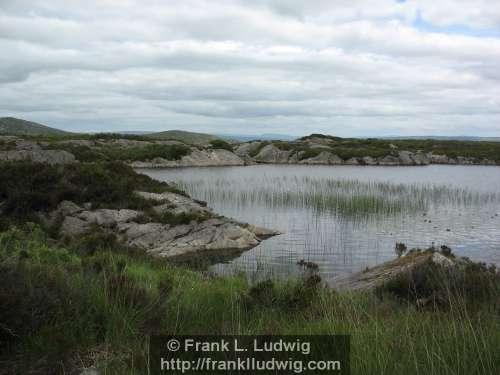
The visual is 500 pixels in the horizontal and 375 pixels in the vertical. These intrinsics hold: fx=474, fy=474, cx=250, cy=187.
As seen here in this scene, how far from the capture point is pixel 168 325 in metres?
6.23

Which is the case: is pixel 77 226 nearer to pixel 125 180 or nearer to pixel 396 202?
pixel 125 180

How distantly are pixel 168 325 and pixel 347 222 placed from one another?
20.7 metres

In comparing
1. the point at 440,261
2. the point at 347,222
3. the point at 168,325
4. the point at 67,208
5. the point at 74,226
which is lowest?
the point at 347,222

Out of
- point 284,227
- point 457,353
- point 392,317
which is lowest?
point 284,227

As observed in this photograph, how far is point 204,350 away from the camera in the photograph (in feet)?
16.8

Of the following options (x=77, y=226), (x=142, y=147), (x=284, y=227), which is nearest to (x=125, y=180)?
(x=77, y=226)

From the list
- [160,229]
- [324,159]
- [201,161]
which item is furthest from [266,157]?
[160,229]

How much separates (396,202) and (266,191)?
10365 mm

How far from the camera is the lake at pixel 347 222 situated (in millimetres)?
17922

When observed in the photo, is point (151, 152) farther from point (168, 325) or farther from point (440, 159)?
point (168, 325)

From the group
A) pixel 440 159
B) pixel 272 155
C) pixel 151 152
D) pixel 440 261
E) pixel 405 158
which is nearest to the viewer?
pixel 440 261

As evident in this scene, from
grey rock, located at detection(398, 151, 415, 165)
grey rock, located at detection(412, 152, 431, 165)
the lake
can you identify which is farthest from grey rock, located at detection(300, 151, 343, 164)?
the lake

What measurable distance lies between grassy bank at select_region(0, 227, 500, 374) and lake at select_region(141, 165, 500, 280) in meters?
4.61

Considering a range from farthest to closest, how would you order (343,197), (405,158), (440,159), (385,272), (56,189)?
→ (440,159)
(405,158)
(343,197)
(56,189)
(385,272)
